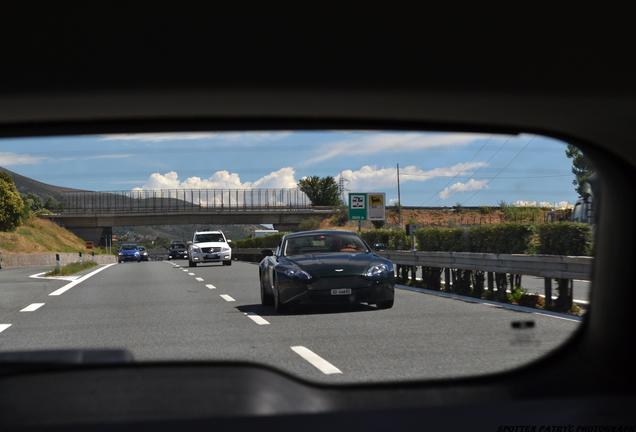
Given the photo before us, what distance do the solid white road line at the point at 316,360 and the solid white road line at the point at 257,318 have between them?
2827 millimetres

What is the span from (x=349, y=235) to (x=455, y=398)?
956 centimetres

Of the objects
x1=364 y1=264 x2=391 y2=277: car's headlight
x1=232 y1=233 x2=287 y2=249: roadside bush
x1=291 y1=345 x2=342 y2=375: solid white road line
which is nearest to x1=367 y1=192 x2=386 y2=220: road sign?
x1=232 y1=233 x2=287 y2=249: roadside bush

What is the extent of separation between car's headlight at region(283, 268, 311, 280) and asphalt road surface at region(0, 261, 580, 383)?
596mm

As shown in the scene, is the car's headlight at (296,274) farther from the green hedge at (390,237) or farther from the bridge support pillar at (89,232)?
the green hedge at (390,237)

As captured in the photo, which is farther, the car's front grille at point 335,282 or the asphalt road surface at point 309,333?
the car's front grille at point 335,282

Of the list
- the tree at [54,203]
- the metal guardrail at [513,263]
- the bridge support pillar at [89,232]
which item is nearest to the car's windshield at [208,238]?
the metal guardrail at [513,263]

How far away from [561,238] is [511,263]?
284 centimetres

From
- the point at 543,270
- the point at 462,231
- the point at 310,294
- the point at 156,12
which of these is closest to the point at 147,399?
the point at 156,12

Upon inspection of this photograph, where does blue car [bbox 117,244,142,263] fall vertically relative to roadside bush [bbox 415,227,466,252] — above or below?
A: below

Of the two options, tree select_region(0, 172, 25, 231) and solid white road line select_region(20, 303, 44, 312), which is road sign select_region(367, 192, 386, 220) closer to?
tree select_region(0, 172, 25, 231)

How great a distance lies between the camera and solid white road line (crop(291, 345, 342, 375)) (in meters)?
7.51

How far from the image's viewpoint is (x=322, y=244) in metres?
13.6

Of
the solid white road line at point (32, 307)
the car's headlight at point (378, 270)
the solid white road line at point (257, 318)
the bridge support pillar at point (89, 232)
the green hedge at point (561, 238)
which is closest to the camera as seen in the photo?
the bridge support pillar at point (89, 232)

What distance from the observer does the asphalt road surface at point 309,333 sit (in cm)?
761
